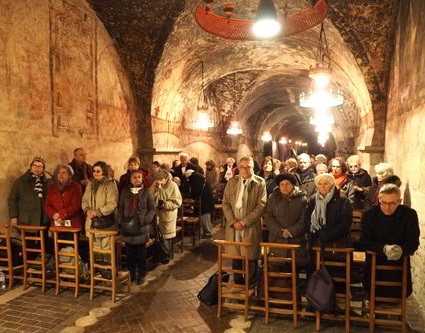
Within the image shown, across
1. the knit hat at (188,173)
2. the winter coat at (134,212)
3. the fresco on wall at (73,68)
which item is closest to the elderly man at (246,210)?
the winter coat at (134,212)

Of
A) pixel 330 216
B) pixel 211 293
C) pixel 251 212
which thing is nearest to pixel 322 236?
pixel 330 216

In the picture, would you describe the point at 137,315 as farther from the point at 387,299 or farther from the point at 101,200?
the point at 387,299

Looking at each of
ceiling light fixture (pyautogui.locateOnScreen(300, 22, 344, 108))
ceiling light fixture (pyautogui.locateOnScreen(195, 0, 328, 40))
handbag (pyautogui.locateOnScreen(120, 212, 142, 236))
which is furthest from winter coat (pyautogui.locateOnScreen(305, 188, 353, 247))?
handbag (pyautogui.locateOnScreen(120, 212, 142, 236))

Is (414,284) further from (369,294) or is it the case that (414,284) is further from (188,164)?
(188,164)

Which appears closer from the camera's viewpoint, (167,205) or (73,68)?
(167,205)

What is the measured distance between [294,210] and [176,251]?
3.44 meters

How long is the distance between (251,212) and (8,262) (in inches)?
141

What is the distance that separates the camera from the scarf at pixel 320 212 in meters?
4.44

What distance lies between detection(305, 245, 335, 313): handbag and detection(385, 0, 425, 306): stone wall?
4.94ft

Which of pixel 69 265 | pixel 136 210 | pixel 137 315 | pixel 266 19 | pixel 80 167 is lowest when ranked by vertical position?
pixel 137 315

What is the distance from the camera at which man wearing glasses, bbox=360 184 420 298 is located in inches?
154

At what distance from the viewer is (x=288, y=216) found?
15.4 feet

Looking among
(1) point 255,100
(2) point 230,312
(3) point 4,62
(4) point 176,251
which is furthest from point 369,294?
(1) point 255,100

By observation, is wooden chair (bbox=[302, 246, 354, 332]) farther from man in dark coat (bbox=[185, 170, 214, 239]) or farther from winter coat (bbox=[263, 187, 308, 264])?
man in dark coat (bbox=[185, 170, 214, 239])
